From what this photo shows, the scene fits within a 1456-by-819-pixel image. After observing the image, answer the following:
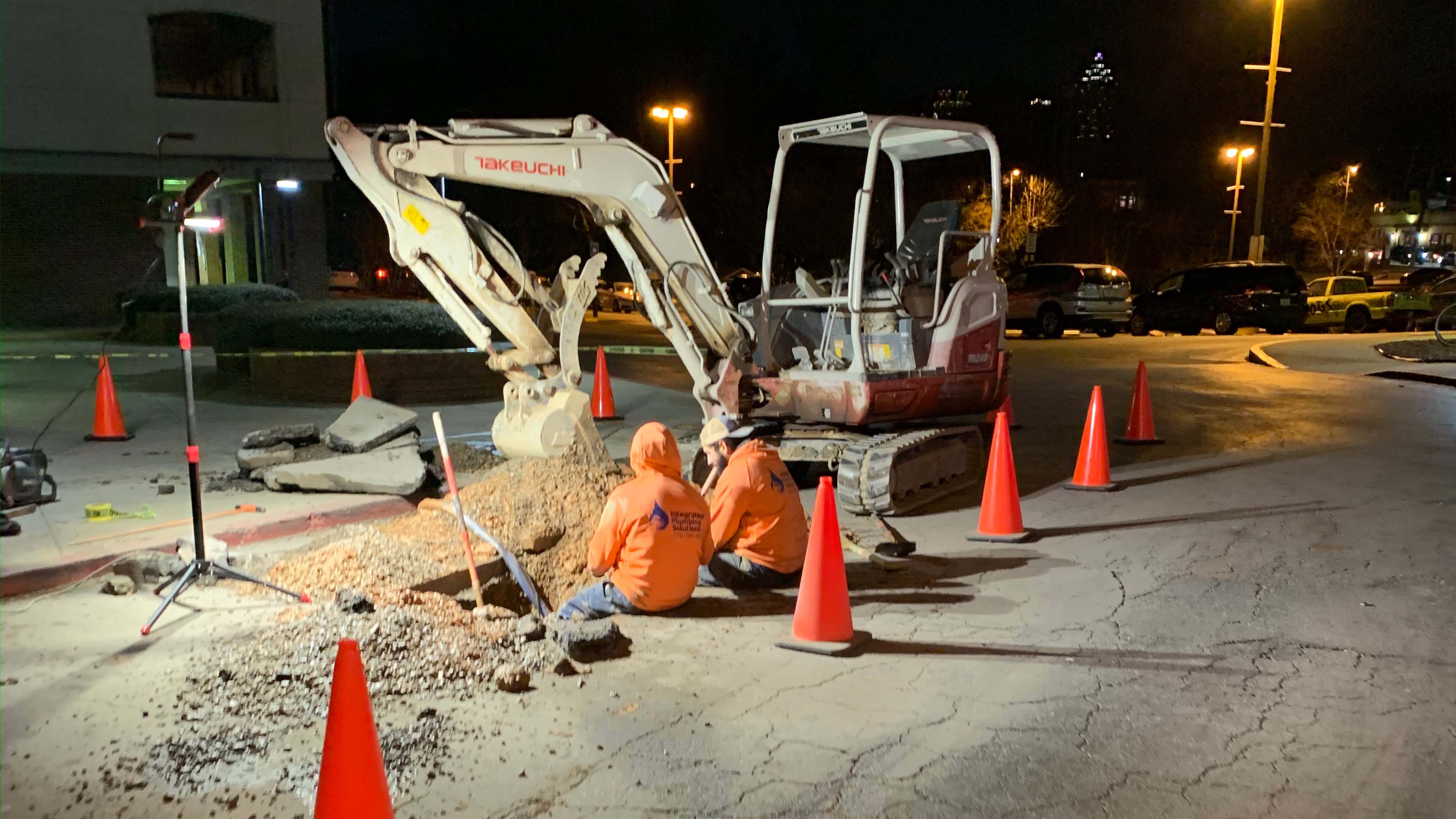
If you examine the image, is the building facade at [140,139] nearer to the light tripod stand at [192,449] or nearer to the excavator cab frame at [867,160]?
the excavator cab frame at [867,160]

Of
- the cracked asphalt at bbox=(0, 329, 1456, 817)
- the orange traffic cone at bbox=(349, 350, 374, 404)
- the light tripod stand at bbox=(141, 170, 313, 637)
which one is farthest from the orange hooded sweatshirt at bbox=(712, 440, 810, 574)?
the orange traffic cone at bbox=(349, 350, 374, 404)

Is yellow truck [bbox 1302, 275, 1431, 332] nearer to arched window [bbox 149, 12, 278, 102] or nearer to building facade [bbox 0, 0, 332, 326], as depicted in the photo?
building facade [bbox 0, 0, 332, 326]

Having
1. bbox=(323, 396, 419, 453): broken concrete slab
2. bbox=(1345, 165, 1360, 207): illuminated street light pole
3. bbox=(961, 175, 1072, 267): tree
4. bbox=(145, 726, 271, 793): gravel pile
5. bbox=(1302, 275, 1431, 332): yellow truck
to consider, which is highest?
bbox=(1345, 165, 1360, 207): illuminated street light pole

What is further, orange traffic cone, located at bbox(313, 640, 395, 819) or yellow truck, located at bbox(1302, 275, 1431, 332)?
yellow truck, located at bbox(1302, 275, 1431, 332)

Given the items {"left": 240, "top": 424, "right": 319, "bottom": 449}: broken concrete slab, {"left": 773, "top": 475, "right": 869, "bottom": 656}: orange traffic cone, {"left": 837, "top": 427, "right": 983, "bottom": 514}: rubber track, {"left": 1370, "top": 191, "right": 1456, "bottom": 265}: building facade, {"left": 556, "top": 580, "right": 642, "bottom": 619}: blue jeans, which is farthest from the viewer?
{"left": 1370, "top": 191, "right": 1456, "bottom": 265}: building facade

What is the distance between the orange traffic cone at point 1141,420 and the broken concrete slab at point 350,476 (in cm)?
754

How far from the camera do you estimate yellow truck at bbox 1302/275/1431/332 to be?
87.7ft

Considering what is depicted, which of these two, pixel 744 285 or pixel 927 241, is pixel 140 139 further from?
pixel 927 241

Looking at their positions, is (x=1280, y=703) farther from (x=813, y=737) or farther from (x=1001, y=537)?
(x=1001, y=537)

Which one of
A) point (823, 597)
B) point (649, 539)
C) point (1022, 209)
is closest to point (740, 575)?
point (649, 539)

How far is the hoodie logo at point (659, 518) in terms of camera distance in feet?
17.7

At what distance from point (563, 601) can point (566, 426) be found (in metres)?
1.99

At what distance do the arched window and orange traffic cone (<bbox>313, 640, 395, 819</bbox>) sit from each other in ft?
87.3

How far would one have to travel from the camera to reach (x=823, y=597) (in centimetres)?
522
